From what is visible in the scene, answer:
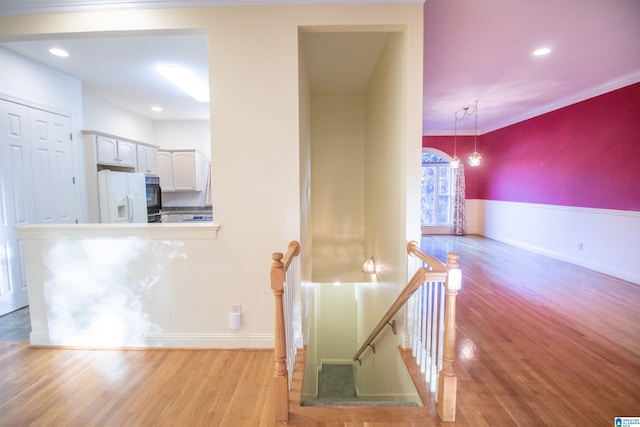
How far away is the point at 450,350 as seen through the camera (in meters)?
1.73

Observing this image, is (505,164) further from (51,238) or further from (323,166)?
(51,238)

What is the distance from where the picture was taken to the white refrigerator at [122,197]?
429 cm

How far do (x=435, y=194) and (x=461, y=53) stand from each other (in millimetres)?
5723

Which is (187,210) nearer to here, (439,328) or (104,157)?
(104,157)

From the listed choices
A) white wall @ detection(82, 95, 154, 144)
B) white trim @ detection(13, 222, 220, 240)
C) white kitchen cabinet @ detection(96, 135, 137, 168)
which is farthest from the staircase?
white wall @ detection(82, 95, 154, 144)

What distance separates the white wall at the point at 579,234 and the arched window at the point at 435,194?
5.20ft

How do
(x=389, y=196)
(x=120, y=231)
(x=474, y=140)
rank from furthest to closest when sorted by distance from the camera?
(x=474, y=140)
(x=389, y=196)
(x=120, y=231)

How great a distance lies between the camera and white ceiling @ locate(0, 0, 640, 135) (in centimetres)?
261

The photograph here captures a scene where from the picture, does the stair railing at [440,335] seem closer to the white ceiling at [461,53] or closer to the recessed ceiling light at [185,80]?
the white ceiling at [461,53]

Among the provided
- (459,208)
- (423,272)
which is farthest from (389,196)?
(459,208)

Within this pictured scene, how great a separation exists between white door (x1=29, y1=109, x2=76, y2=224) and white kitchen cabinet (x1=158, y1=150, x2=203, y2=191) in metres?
2.04

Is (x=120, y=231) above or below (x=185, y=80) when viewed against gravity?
below

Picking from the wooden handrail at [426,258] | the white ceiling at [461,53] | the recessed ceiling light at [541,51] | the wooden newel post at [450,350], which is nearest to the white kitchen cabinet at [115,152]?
the white ceiling at [461,53]

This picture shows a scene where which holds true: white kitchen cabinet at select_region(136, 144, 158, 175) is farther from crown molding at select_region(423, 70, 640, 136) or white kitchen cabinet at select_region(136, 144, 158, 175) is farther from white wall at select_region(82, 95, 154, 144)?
crown molding at select_region(423, 70, 640, 136)
